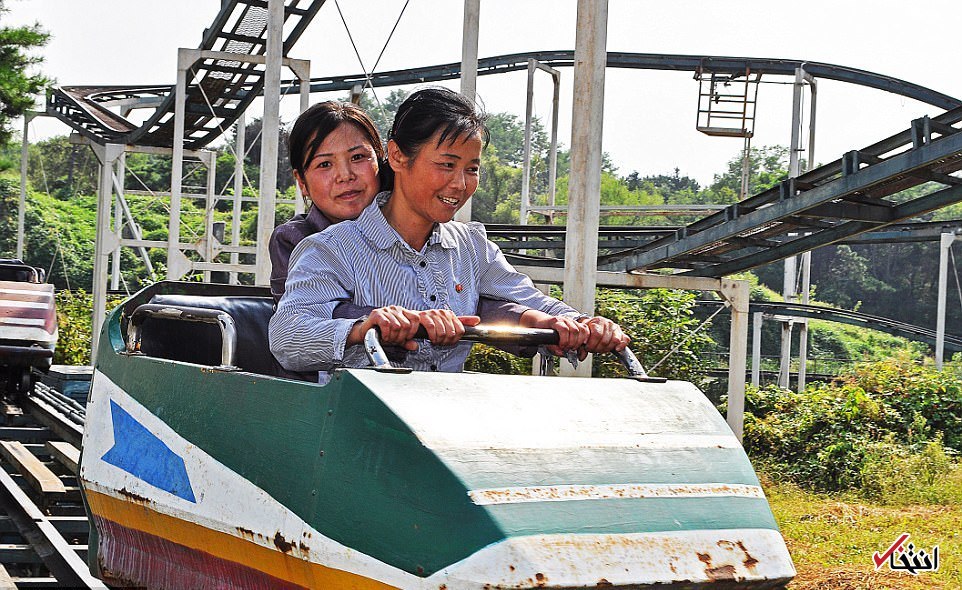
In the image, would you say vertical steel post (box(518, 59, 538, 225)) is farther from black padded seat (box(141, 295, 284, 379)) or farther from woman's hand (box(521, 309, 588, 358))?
woman's hand (box(521, 309, 588, 358))

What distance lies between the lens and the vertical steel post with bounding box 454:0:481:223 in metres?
6.80

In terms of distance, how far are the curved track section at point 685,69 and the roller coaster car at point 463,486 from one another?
12.5m

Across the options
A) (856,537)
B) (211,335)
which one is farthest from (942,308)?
(211,335)

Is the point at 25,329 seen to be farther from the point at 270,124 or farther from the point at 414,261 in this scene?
the point at 414,261

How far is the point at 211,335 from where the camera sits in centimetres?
346

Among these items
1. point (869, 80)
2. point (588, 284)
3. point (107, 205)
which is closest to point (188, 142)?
point (107, 205)

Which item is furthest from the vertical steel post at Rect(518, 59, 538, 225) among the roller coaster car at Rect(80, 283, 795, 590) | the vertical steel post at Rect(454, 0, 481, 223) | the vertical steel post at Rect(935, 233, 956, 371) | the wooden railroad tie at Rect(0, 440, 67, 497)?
the roller coaster car at Rect(80, 283, 795, 590)

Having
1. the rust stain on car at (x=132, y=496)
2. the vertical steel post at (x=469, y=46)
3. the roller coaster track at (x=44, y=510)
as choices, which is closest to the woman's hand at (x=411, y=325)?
the rust stain on car at (x=132, y=496)

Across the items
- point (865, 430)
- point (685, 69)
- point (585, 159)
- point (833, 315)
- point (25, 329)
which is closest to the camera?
point (585, 159)

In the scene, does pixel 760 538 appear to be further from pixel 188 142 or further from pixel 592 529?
pixel 188 142

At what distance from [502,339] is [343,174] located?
1.33m

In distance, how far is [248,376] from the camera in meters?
2.16

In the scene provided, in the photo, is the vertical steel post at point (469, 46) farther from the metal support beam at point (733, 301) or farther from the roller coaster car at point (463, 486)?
the roller coaster car at point (463, 486)

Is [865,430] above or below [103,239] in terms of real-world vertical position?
below
